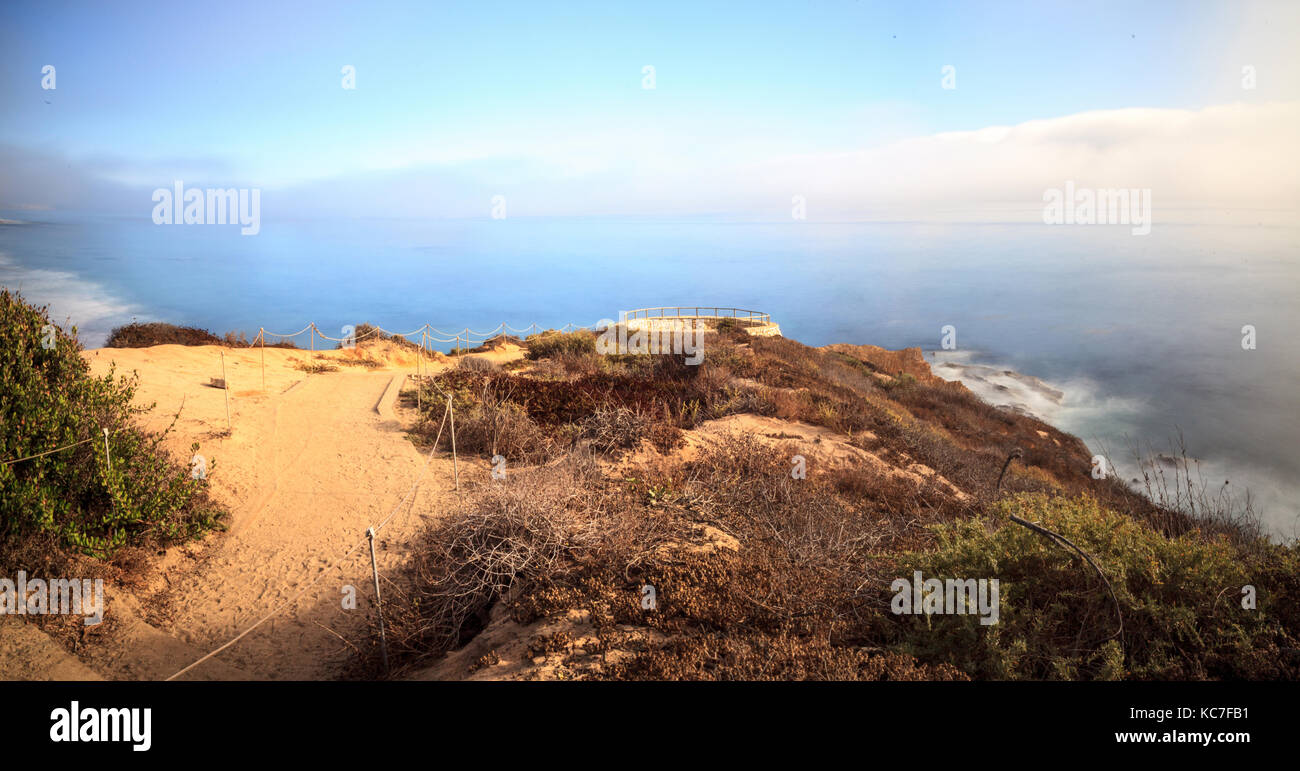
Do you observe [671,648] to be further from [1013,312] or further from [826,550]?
[1013,312]

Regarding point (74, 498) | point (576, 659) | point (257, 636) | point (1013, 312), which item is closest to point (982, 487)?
point (576, 659)

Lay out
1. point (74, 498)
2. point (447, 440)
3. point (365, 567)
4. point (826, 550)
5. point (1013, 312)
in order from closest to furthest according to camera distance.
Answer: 1. point (826, 550)
2. point (74, 498)
3. point (365, 567)
4. point (447, 440)
5. point (1013, 312)

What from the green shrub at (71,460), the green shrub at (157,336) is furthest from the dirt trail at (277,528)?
the green shrub at (157,336)

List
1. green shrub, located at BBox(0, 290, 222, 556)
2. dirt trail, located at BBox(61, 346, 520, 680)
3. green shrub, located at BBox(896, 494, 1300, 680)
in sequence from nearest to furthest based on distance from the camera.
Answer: green shrub, located at BBox(896, 494, 1300, 680) → dirt trail, located at BBox(61, 346, 520, 680) → green shrub, located at BBox(0, 290, 222, 556)

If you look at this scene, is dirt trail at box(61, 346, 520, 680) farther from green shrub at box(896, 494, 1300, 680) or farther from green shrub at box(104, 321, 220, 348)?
green shrub at box(104, 321, 220, 348)

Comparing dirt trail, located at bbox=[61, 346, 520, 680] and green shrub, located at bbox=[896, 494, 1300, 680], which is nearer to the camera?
green shrub, located at bbox=[896, 494, 1300, 680]

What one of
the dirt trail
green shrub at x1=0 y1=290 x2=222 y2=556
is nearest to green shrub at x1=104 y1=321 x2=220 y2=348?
the dirt trail

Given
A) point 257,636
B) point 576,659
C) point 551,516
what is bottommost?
point 257,636
